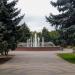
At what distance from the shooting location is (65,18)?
29.6 m

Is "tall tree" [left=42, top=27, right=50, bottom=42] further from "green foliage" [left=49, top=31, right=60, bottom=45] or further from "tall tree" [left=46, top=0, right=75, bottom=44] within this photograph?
"tall tree" [left=46, top=0, right=75, bottom=44]

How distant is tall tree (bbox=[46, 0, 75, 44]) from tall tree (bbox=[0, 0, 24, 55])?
4.43 meters

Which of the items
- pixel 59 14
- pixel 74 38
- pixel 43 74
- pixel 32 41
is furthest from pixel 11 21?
pixel 32 41

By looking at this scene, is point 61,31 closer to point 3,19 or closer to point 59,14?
point 59,14

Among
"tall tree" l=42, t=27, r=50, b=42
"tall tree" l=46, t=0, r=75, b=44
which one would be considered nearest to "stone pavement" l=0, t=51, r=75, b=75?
"tall tree" l=46, t=0, r=75, b=44

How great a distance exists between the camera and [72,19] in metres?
29.2

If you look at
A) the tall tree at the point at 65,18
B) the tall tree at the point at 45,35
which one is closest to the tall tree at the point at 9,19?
the tall tree at the point at 65,18

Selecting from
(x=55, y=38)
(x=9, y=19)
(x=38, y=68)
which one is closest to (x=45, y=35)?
(x=55, y=38)

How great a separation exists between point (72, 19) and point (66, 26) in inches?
37.7

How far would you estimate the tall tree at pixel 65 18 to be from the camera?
28.2 meters

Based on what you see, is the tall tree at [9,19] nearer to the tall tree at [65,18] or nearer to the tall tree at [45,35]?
the tall tree at [65,18]

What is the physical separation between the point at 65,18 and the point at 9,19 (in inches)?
247

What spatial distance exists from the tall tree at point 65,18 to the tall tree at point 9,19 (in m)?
4.43

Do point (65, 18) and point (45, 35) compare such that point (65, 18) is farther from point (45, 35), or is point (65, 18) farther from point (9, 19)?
point (45, 35)
